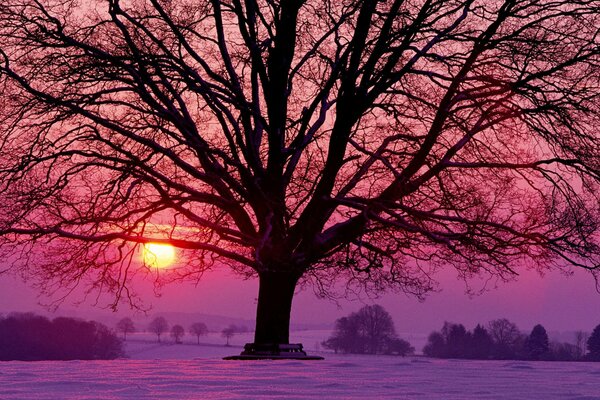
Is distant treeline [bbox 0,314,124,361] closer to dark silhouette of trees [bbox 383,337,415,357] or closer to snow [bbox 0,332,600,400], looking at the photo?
dark silhouette of trees [bbox 383,337,415,357]

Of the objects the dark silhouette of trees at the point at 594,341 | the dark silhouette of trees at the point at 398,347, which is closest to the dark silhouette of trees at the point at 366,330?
the dark silhouette of trees at the point at 398,347

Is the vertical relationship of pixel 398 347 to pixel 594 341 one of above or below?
below

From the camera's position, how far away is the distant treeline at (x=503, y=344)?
53.9 meters

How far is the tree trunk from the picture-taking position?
1439cm

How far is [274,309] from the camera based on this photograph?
14.5 meters

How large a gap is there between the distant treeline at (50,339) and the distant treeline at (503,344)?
1209 inches

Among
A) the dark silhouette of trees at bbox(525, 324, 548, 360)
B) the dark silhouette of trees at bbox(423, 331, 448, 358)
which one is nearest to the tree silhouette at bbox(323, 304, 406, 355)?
the dark silhouette of trees at bbox(525, 324, 548, 360)

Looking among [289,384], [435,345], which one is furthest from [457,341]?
[289,384]

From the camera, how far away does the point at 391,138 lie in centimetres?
1550

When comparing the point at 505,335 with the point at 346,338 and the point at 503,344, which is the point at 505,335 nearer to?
the point at 503,344

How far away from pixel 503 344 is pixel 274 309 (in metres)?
51.2

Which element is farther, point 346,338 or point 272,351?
point 346,338

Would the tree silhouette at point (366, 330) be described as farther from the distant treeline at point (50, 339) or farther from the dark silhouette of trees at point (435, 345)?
the distant treeline at point (50, 339)

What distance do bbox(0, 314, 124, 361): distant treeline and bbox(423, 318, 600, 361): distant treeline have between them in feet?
101
